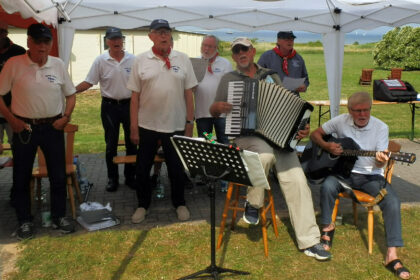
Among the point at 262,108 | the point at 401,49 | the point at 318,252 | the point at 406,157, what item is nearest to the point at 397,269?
the point at 318,252

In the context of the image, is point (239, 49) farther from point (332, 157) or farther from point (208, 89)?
point (332, 157)

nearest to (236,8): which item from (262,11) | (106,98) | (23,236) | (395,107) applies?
(262,11)

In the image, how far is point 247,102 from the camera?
12.8ft

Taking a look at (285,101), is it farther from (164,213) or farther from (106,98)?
(106,98)

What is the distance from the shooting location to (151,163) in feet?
15.4

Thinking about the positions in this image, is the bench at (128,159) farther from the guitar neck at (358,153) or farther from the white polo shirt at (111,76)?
the guitar neck at (358,153)

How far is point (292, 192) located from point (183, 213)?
1.36 m

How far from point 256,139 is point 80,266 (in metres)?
2.00

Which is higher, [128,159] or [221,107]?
[221,107]

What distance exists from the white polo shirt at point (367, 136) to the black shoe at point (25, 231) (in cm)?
332

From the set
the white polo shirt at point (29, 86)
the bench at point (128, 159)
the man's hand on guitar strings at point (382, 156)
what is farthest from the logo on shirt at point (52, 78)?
the man's hand on guitar strings at point (382, 156)

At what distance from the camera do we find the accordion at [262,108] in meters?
3.90

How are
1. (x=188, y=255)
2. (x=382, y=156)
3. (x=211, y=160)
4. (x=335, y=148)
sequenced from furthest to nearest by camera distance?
(x=335, y=148)
(x=188, y=255)
(x=382, y=156)
(x=211, y=160)

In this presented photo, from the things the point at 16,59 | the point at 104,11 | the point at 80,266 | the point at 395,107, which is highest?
the point at 104,11
